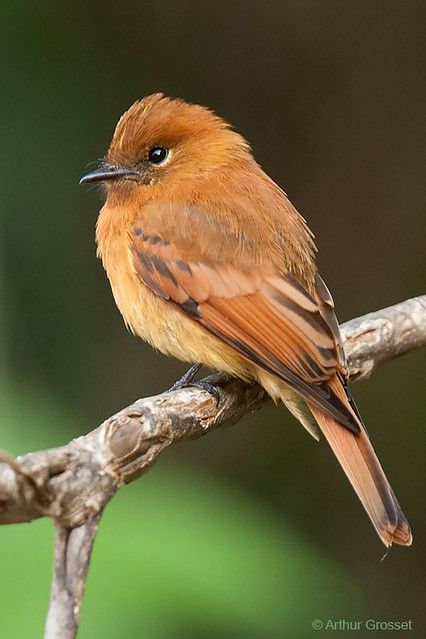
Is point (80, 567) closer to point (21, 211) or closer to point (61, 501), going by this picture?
point (61, 501)

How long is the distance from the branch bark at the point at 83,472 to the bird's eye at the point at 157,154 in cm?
107

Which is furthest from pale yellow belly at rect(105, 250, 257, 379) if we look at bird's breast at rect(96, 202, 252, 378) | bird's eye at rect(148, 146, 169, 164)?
bird's eye at rect(148, 146, 169, 164)

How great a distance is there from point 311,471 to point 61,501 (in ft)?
12.0

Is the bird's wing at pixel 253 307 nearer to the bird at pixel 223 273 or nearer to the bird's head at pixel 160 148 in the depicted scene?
the bird at pixel 223 273

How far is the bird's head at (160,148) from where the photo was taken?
405 centimetres

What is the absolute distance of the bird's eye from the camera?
13.5 ft

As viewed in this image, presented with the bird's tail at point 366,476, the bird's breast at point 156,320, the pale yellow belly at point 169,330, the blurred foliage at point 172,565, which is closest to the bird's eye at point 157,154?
the bird's breast at point 156,320

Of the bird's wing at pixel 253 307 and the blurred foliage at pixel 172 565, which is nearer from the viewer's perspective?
the blurred foliage at pixel 172 565

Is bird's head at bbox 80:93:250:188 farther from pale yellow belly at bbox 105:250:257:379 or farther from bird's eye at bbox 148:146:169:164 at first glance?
pale yellow belly at bbox 105:250:257:379

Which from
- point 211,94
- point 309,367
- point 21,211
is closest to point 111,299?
point 21,211

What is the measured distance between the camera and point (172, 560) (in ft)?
10.0

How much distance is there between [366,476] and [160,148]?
61.1 inches

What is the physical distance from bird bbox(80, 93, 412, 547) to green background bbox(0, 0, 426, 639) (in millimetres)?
880

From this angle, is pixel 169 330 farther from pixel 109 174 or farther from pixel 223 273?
pixel 109 174
